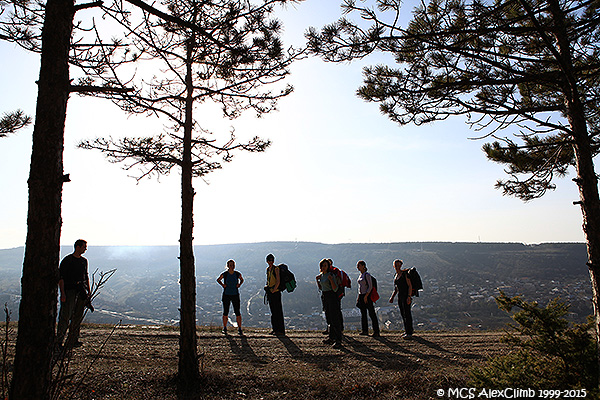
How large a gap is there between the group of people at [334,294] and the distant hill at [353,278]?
1062 centimetres

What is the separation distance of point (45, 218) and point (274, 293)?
651 centimetres

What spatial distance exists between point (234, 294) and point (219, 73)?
17.8ft

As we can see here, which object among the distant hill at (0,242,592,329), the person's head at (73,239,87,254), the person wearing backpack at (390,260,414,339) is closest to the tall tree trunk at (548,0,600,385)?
the person wearing backpack at (390,260,414,339)

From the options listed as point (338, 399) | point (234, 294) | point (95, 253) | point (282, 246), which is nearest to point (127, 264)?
point (95, 253)

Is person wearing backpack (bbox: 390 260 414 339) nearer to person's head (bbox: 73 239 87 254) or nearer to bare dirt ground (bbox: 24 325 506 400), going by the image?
bare dirt ground (bbox: 24 325 506 400)

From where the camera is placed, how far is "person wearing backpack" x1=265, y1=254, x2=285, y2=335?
8.62m

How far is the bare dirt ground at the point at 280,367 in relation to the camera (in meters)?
4.59

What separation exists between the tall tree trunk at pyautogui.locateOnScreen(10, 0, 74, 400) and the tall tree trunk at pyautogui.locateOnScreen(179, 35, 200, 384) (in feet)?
7.03

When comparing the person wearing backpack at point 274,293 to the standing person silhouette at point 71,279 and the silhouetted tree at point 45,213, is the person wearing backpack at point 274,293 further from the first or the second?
the silhouetted tree at point 45,213

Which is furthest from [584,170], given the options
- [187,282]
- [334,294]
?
[187,282]

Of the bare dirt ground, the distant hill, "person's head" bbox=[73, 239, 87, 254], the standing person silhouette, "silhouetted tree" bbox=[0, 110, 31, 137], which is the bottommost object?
the distant hill

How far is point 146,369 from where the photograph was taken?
5367 mm

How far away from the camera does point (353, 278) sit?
184 ft

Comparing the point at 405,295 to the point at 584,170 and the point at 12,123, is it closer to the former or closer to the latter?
the point at 584,170
